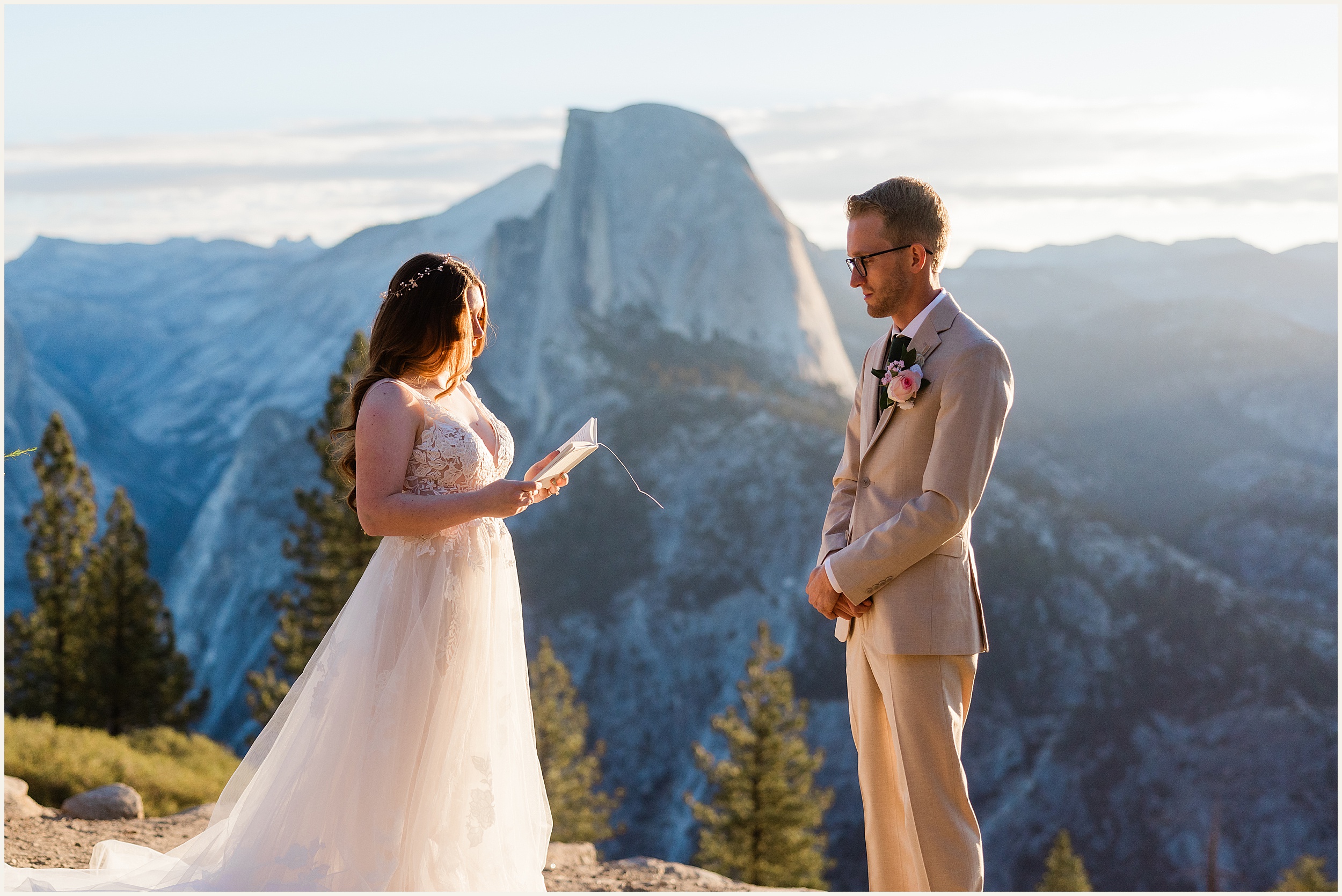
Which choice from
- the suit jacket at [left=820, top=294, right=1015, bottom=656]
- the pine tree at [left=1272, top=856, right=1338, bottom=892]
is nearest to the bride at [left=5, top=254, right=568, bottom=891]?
the suit jacket at [left=820, top=294, right=1015, bottom=656]

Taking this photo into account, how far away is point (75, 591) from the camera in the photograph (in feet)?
81.3

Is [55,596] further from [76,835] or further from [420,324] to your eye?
[420,324]

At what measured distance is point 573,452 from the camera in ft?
12.9

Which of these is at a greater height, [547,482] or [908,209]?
[908,209]

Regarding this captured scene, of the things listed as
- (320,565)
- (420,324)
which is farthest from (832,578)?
(320,565)

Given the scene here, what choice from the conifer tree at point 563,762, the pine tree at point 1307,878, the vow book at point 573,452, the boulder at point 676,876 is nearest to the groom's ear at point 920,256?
the vow book at point 573,452

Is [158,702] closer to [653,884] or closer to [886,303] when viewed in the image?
[653,884]

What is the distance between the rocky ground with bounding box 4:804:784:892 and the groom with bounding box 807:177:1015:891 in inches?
100

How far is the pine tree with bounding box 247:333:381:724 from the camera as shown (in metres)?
20.4

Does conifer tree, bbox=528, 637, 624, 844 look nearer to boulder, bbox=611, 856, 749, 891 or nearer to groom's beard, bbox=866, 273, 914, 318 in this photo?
Result: boulder, bbox=611, 856, 749, 891

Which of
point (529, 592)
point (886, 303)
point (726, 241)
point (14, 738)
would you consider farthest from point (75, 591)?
point (726, 241)

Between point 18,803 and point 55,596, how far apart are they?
20.5 meters

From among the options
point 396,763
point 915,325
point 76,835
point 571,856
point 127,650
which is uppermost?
point 915,325

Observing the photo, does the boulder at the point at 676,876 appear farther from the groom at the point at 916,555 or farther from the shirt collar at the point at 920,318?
the shirt collar at the point at 920,318
